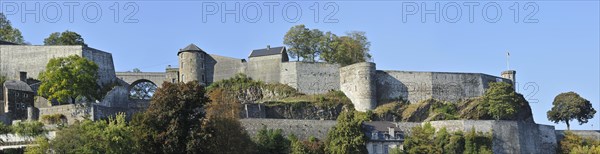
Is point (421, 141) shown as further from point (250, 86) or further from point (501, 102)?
point (250, 86)

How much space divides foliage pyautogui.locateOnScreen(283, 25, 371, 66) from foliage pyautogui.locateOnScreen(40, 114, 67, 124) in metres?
22.5

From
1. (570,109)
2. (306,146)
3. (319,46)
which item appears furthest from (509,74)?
(306,146)

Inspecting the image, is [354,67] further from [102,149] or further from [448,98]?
[102,149]

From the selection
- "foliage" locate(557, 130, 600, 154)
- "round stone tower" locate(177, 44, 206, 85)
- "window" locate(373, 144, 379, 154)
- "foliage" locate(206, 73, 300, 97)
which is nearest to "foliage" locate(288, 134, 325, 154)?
"window" locate(373, 144, 379, 154)

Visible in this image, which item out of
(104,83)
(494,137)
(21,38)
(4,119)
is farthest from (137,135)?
(21,38)

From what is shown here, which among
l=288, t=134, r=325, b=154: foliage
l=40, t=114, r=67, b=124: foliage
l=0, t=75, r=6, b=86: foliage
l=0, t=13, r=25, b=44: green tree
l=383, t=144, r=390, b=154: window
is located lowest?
l=383, t=144, r=390, b=154: window

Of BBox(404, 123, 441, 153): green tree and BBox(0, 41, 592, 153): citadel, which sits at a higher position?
BBox(0, 41, 592, 153): citadel

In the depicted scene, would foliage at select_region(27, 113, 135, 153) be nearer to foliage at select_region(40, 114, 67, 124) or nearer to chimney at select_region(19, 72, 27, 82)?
foliage at select_region(40, 114, 67, 124)

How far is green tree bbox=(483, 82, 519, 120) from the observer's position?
241ft

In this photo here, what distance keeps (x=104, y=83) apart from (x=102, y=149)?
21.6 m

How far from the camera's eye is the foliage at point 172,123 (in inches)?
2117

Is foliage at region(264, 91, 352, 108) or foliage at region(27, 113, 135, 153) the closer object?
foliage at region(27, 113, 135, 153)

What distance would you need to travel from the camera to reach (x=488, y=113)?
74.1m

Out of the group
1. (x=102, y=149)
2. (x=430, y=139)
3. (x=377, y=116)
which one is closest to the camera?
(x=102, y=149)
